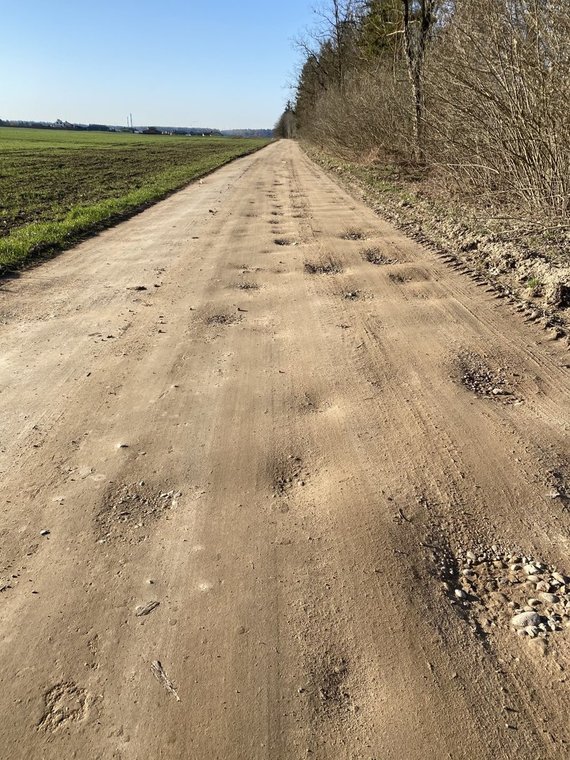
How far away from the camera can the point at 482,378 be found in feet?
13.2

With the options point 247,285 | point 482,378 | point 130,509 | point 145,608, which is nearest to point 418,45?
point 247,285

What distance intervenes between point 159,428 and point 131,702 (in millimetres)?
1821

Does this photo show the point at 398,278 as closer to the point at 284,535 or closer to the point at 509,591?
the point at 284,535

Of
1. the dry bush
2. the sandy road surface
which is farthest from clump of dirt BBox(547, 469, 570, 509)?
the dry bush

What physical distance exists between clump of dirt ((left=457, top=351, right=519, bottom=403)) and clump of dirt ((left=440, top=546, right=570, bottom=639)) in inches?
61.0

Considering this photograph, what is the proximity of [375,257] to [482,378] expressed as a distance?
3.84 m

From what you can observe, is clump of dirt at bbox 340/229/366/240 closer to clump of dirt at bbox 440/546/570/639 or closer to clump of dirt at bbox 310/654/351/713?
clump of dirt at bbox 440/546/570/639

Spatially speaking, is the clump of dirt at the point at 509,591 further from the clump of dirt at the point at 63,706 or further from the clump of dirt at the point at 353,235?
the clump of dirt at the point at 353,235

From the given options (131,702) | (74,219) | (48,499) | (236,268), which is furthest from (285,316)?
(74,219)

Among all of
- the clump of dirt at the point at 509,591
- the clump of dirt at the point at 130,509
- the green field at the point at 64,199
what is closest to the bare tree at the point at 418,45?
the green field at the point at 64,199

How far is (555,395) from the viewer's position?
3695 mm

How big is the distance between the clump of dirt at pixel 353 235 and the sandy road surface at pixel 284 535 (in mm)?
3798

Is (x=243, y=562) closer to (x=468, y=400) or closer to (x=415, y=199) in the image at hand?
(x=468, y=400)

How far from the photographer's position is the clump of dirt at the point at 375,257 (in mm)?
7242
